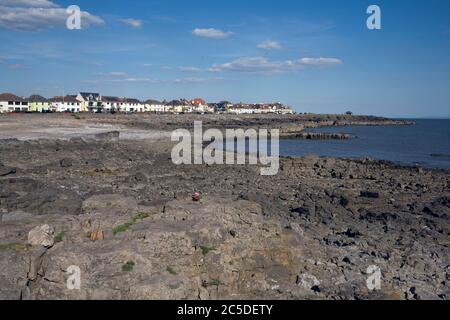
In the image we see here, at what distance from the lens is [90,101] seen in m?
127

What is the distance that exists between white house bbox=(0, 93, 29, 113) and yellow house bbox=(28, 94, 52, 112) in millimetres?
1665

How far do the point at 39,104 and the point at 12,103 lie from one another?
7990 mm

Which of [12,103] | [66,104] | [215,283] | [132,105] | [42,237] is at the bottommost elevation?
[215,283]

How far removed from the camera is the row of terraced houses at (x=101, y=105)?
10900 cm

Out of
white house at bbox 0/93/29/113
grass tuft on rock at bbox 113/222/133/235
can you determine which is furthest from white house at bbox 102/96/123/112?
grass tuft on rock at bbox 113/222/133/235

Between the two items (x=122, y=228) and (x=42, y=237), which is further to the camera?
(x=122, y=228)

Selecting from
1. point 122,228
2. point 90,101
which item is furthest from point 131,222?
point 90,101

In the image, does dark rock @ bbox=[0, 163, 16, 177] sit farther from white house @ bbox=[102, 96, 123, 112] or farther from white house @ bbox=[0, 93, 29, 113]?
white house @ bbox=[102, 96, 123, 112]

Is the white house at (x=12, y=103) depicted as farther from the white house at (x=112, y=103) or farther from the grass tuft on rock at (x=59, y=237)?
the grass tuft on rock at (x=59, y=237)

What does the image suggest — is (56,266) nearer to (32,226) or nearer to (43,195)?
(32,226)

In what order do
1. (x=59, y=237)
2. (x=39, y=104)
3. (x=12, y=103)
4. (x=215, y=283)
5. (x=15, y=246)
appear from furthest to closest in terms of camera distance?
(x=39, y=104), (x=12, y=103), (x=59, y=237), (x=215, y=283), (x=15, y=246)

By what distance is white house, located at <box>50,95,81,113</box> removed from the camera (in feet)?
381

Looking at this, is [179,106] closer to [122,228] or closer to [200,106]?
[200,106]

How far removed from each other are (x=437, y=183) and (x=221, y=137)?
114 ft
